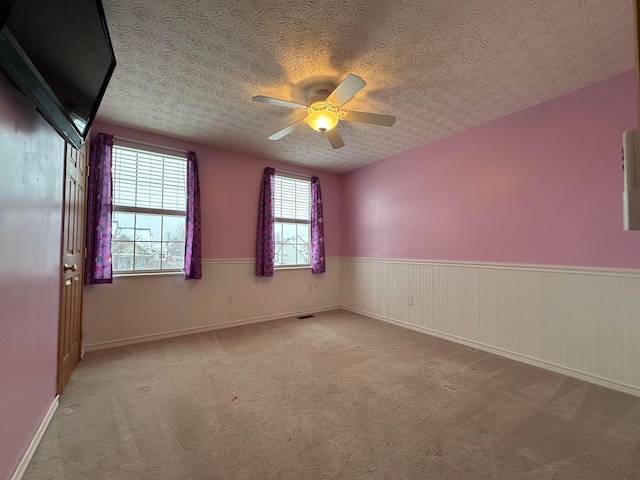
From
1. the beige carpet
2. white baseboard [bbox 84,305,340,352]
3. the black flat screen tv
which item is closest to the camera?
the black flat screen tv

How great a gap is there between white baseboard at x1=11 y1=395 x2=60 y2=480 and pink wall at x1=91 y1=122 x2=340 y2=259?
2.01 meters

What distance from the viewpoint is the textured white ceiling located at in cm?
154

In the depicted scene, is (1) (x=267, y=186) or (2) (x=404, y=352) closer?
(2) (x=404, y=352)

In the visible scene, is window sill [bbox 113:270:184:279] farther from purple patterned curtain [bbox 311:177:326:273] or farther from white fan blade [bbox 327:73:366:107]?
white fan blade [bbox 327:73:366:107]

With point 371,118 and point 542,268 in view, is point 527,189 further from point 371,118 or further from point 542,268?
point 371,118

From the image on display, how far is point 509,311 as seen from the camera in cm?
273

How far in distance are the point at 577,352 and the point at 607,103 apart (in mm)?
2028

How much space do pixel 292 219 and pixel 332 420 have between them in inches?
123

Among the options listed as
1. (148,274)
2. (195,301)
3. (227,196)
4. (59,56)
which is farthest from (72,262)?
(227,196)

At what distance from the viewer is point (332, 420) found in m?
1.70

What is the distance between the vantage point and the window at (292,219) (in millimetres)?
4305

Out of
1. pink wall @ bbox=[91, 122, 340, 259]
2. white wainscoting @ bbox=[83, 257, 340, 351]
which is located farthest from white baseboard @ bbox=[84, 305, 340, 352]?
pink wall @ bbox=[91, 122, 340, 259]

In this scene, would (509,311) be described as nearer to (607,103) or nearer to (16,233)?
(607,103)

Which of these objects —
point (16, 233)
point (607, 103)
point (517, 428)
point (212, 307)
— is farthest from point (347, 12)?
point (212, 307)
